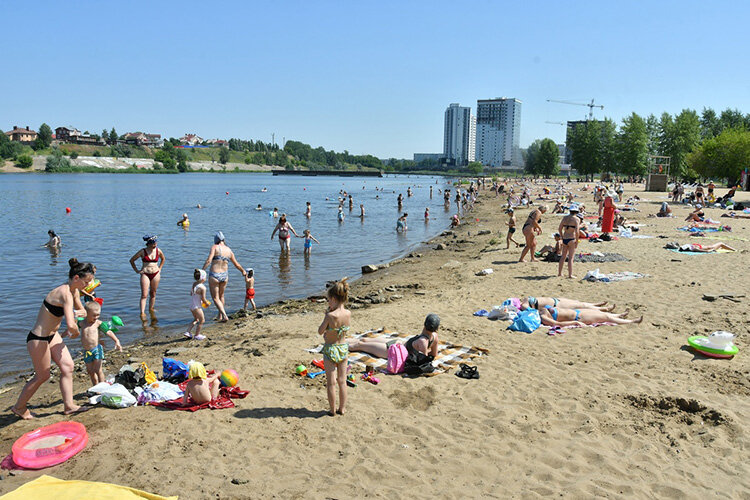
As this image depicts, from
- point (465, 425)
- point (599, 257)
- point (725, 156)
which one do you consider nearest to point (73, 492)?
point (465, 425)

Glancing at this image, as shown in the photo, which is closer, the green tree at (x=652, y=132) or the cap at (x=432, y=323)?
the cap at (x=432, y=323)

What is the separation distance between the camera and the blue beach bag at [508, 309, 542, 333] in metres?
8.48

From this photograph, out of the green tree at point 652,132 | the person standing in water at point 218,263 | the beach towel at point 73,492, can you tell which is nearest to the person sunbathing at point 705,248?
the person standing in water at point 218,263

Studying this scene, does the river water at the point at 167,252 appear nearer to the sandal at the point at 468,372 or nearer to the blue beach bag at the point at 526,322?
the sandal at the point at 468,372

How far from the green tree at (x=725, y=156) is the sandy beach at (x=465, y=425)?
48.9 meters

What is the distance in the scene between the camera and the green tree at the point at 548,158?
108m

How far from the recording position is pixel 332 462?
4770 millimetres

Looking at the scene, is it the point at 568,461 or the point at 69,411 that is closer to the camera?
the point at 568,461

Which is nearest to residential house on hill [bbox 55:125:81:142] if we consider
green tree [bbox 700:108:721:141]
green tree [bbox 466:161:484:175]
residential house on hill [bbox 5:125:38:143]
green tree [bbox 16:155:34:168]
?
residential house on hill [bbox 5:125:38:143]

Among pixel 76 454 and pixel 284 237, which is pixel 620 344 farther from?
pixel 284 237

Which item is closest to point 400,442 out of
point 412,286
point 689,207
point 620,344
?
point 620,344

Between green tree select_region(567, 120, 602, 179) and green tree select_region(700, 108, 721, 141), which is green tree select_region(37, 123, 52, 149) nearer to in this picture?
green tree select_region(567, 120, 602, 179)

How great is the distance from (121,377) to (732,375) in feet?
25.9

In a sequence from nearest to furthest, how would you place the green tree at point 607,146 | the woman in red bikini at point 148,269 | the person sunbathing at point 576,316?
1. the person sunbathing at point 576,316
2. the woman in red bikini at point 148,269
3. the green tree at point 607,146
